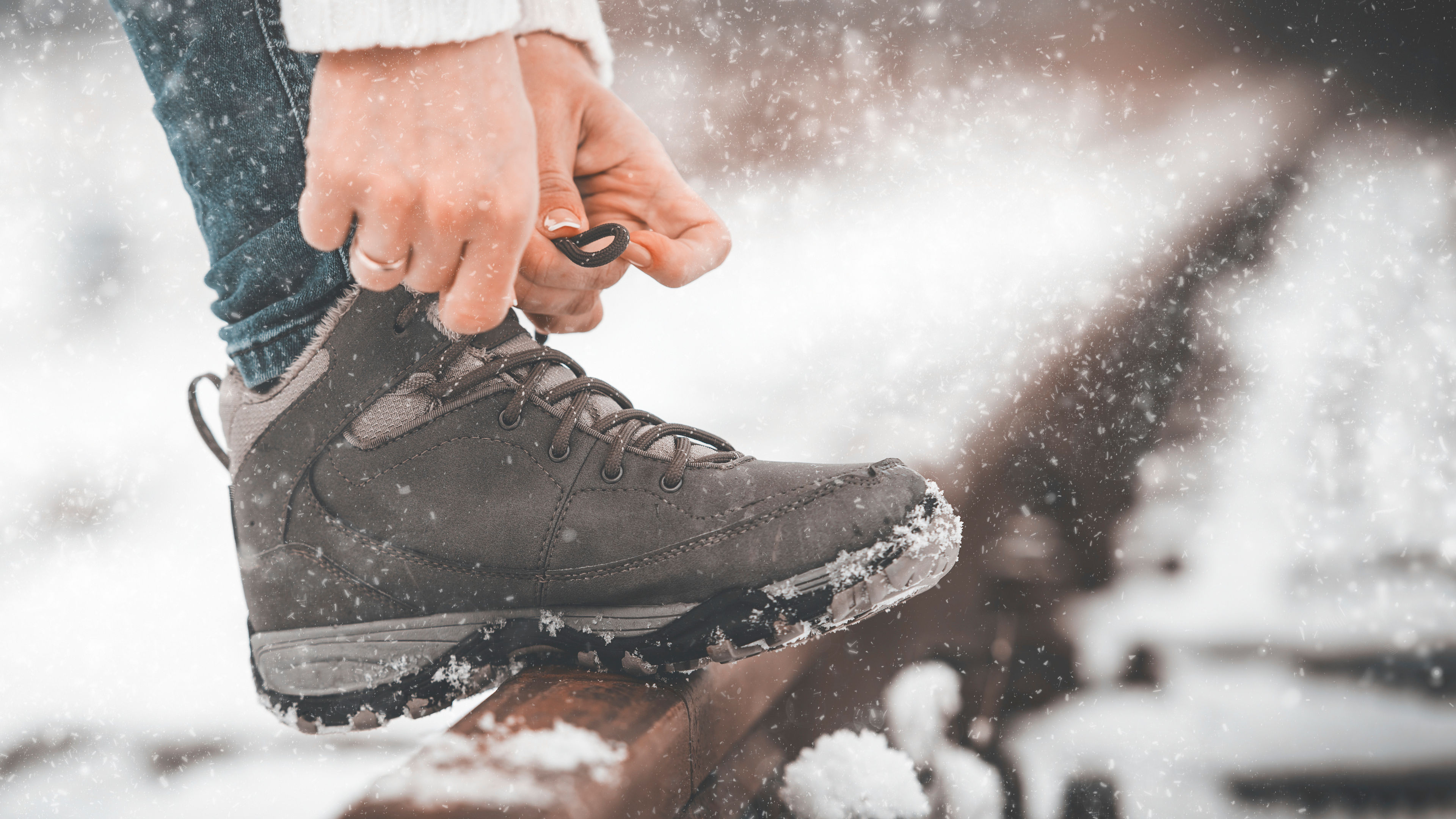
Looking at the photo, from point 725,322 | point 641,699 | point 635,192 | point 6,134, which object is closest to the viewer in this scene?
point 641,699

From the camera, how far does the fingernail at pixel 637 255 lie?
735 millimetres

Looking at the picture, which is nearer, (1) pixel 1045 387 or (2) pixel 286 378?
(2) pixel 286 378

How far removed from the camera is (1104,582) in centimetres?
134

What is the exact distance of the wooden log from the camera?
471mm

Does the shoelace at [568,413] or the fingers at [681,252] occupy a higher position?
the fingers at [681,252]

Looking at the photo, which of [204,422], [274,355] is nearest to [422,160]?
[274,355]

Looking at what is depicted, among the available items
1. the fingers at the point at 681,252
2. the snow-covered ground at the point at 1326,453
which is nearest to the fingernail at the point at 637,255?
the fingers at the point at 681,252

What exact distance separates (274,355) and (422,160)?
1.08ft

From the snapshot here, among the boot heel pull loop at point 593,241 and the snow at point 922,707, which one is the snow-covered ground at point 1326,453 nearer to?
the snow at point 922,707

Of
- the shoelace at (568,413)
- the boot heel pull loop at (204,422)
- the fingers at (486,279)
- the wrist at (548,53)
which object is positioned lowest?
the boot heel pull loop at (204,422)

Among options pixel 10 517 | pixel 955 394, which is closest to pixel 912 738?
pixel 955 394

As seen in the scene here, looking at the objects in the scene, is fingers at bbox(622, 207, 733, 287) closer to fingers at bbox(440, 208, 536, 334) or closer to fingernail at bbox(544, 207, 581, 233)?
fingernail at bbox(544, 207, 581, 233)

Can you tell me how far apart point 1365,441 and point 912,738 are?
103 centimetres

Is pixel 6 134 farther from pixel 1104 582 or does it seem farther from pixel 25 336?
pixel 1104 582
